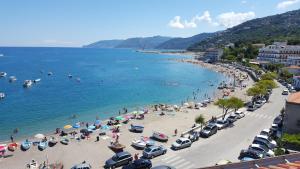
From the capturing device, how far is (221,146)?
2777 cm

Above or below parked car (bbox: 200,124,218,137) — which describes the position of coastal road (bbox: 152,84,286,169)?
below

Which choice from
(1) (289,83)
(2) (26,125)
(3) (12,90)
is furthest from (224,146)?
(3) (12,90)

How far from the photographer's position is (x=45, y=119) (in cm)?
4522

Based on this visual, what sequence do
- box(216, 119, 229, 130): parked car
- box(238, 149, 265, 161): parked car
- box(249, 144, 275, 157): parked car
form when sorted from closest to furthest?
1. box(238, 149, 265, 161): parked car
2. box(249, 144, 275, 157): parked car
3. box(216, 119, 229, 130): parked car

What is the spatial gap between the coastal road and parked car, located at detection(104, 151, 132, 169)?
2.13 metres

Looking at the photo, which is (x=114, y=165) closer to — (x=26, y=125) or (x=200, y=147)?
(x=200, y=147)

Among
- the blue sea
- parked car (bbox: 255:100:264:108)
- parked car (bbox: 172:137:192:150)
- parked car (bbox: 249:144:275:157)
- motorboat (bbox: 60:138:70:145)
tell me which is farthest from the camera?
the blue sea

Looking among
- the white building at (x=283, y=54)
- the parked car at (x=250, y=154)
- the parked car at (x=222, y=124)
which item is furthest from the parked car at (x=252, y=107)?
the white building at (x=283, y=54)

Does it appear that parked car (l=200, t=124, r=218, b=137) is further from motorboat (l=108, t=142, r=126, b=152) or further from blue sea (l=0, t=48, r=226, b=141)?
blue sea (l=0, t=48, r=226, b=141)

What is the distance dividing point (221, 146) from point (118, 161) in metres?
9.64

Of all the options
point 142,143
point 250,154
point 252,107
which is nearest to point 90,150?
point 142,143

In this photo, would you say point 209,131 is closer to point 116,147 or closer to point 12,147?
point 116,147

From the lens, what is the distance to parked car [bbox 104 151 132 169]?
23.5 meters

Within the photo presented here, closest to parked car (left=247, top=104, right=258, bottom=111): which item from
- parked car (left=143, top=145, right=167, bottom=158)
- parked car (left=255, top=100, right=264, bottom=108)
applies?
parked car (left=255, top=100, right=264, bottom=108)
